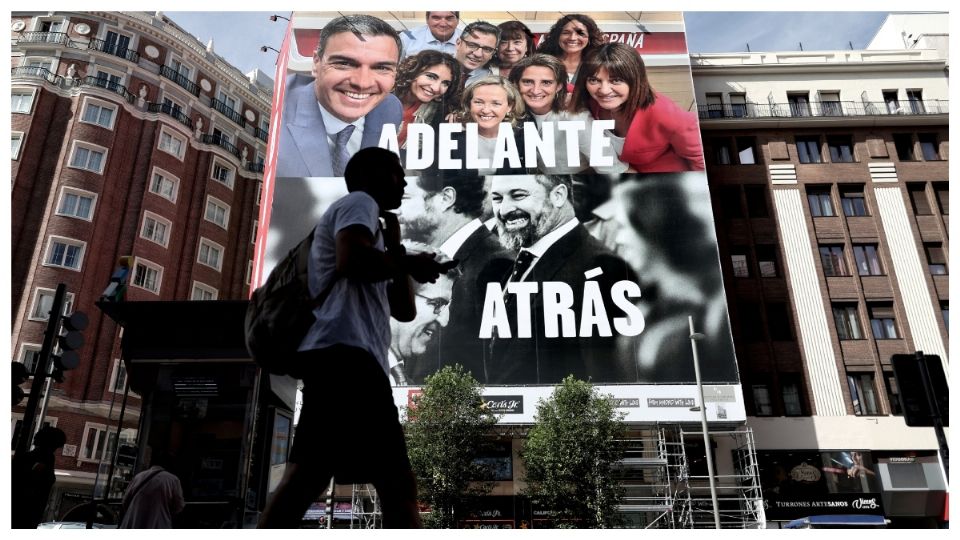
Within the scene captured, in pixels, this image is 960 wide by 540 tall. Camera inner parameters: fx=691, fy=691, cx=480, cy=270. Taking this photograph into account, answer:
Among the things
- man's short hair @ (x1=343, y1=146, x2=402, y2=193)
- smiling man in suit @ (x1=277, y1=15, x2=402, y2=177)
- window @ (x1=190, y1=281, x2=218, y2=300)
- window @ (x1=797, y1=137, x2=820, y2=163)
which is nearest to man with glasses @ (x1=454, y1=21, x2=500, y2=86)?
smiling man in suit @ (x1=277, y1=15, x2=402, y2=177)

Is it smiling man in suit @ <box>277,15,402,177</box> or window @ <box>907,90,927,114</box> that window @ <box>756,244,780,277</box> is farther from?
smiling man in suit @ <box>277,15,402,177</box>

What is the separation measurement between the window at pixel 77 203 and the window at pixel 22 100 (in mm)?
5848

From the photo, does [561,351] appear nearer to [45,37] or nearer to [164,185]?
[164,185]

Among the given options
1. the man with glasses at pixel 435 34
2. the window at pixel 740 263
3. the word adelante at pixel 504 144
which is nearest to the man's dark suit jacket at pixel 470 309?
the word adelante at pixel 504 144

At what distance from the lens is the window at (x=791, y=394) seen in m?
32.6

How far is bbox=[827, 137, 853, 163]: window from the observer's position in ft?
127

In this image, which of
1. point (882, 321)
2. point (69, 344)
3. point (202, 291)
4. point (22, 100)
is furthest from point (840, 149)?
point (22, 100)

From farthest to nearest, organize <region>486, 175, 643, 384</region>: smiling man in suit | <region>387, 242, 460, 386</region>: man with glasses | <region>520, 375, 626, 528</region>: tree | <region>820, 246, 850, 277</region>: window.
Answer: <region>820, 246, 850, 277</region>: window, <region>387, 242, 460, 386</region>: man with glasses, <region>486, 175, 643, 384</region>: smiling man in suit, <region>520, 375, 626, 528</region>: tree

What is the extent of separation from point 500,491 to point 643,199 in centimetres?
1552

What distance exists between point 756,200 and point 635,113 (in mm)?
8341

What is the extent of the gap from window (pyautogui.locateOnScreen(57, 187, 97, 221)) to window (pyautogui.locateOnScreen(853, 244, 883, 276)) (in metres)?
40.7

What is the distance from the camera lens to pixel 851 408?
3234 cm

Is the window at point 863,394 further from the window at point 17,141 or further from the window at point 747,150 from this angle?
the window at point 17,141
